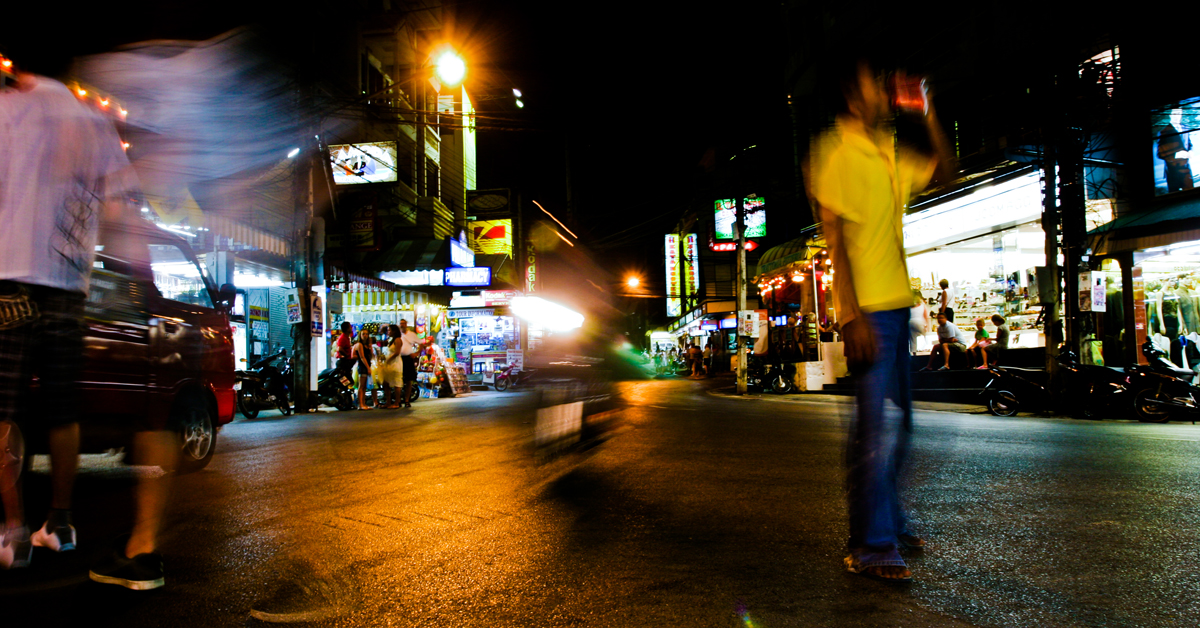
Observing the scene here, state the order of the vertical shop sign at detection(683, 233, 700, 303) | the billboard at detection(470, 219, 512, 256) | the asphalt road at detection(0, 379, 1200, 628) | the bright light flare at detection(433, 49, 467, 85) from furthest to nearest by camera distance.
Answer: the vertical shop sign at detection(683, 233, 700, 303), the billboard at detection(470, 219, 512, 256), the bright light flare at detection(433, 49, 467, 85), the asphalt road at detection(0, 379, 1200, 628)

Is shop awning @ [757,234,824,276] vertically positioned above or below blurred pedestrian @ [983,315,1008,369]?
above

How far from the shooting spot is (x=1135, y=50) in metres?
14.6

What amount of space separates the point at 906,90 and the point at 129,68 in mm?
12967

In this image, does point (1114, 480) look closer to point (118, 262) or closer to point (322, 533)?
point (322, 533)

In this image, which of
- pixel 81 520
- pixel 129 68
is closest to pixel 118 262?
pixel 81 520

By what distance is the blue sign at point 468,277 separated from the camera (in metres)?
24.1

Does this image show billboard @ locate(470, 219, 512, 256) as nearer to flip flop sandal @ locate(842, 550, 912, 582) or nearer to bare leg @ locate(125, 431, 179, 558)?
bare leg @ locate(125, 431, 179, 558)

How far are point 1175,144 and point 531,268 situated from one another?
35.7 meters

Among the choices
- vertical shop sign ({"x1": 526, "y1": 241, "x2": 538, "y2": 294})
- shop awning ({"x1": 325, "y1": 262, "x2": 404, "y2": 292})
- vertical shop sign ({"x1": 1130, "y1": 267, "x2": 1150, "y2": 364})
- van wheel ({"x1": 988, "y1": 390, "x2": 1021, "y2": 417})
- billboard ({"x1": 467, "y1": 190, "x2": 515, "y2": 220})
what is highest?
billboard ({"x1": 467, "y1": 190, "x2": 515, "y2": 220})

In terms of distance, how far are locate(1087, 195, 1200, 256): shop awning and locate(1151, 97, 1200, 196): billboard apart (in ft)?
1.22

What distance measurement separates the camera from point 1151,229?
44.8ft

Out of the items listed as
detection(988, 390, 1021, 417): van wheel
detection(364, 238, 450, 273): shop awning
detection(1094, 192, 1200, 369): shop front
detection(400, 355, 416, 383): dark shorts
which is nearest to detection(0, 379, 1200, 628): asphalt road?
detection(988, 390, 1021, 417): van wheel

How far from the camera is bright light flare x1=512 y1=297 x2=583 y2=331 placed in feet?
92.7

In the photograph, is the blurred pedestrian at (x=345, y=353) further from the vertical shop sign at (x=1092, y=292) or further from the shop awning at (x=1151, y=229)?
the shop awning at (x=1151, y=229)
